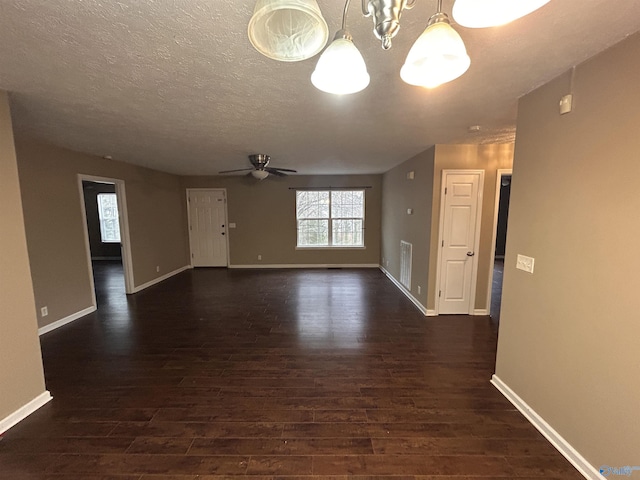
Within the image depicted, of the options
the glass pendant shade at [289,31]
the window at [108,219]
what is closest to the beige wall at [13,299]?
the glass pendant shade at [289,31]

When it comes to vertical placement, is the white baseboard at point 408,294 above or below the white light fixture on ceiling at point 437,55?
below

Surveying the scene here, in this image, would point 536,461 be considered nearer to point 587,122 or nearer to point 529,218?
point 529,218

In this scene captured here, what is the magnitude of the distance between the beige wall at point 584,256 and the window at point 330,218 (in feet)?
15.2

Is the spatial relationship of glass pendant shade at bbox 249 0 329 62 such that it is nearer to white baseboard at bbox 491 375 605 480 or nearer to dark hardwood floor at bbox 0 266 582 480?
dark hardwood floor at bbox 0 266 582 480

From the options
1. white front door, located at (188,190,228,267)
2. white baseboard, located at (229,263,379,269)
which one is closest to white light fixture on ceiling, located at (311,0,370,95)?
white baseboard, located at (229,263,379,269)

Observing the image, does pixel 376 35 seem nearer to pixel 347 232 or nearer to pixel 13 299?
pixel 13 299

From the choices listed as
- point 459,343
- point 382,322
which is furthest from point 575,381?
point 382,322

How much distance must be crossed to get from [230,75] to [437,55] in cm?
129

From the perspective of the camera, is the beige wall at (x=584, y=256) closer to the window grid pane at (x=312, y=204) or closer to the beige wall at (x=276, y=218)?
the beige wall at (x=276, y=218)

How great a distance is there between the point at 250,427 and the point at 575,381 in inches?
81.2

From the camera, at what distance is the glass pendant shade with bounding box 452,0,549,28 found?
2.09ft

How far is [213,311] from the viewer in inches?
154

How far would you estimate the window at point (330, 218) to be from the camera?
6.58 m

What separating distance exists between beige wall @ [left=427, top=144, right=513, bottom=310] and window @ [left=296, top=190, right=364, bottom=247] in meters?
3.14
